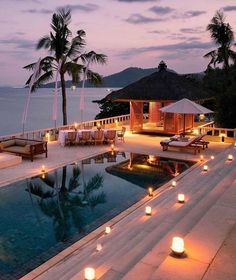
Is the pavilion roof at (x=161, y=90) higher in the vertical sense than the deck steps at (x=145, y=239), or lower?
higher

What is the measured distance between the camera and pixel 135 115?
20750 mm

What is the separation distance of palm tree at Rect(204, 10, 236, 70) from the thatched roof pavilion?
25.8 feet

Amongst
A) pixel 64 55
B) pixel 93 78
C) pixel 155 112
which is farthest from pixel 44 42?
pixel 155 112

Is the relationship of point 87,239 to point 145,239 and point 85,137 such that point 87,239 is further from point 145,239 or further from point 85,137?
point 85,137

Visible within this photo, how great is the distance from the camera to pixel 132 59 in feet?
182

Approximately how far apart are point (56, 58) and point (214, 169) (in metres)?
13.4

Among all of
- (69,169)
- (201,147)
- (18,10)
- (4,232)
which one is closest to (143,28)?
(18,10)

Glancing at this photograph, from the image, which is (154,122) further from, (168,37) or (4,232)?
(168,37)

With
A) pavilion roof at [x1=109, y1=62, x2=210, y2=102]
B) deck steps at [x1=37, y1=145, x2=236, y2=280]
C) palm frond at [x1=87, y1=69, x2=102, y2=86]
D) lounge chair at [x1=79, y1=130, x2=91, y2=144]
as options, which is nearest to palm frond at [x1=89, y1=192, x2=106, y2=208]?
deck steps at [x1=37, y1=145, x2=236, y2=280]

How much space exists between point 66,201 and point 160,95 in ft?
40.6

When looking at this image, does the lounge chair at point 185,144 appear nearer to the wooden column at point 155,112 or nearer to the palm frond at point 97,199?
the palm frond at point 97,199

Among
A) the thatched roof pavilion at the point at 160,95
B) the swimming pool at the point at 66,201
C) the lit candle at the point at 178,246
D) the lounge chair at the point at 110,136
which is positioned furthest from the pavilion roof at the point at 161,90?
the lit candle at the point at 178,246

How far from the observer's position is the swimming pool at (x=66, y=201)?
625 cm

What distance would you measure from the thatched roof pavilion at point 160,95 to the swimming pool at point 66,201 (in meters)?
6.35
